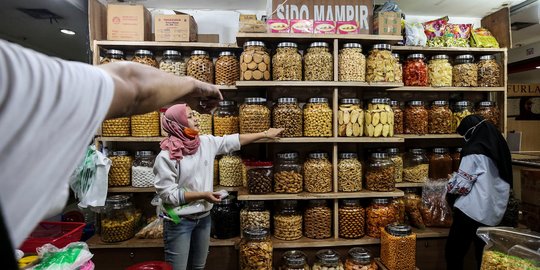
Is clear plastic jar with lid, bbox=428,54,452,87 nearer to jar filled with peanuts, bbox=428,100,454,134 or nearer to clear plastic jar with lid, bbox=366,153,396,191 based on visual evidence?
jar filled with peanuts, bbox=428,100,454,134

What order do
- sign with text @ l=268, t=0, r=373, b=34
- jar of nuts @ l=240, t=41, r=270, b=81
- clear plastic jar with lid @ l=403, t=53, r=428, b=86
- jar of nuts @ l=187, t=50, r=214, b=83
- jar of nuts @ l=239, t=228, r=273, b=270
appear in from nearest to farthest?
1. jar of nuts @ l=239, t=228, r=273, b=270
2. jar of nuts @ l=240, t=41, r=270, b=81
3. jar of nuts @ l=187, t=50, r=214, b=83
4. sign with text @ l=268, t=0, r=373, b=34
5. clear plastic jar with lid @ l=403, t=53, r=428, b=86

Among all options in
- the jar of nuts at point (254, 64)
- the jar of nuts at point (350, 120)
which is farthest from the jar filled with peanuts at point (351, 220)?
the jar of nuts at point (254, 64)

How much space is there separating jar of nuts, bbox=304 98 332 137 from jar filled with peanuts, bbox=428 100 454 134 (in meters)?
1.04

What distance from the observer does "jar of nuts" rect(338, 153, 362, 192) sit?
96.8 inches

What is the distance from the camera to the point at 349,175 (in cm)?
246

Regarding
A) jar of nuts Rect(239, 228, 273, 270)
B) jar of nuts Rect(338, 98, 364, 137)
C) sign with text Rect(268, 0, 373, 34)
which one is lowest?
jar of nuts Rect(239, 228, 273, 270)

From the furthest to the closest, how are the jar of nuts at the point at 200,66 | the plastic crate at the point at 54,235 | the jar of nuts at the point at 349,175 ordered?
the jar of nuts at the point at 200,66
the jar of nuts at the point at 349,175
the plastic crate at the point at 54,235

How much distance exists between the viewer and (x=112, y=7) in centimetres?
256

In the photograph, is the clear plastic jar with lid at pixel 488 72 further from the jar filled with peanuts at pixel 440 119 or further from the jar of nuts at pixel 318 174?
the jar of nuts at pixel 318 174

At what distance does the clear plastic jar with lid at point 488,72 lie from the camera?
9.30ft

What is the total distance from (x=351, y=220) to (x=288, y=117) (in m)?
0.92

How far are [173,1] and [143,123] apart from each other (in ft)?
3.71

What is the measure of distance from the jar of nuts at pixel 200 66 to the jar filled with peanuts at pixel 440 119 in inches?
76.0

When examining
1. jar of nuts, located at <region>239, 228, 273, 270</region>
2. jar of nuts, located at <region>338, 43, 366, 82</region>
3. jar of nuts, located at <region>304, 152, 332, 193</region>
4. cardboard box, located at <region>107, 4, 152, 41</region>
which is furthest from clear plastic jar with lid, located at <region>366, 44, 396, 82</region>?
cardboard box, located at <region>107, 4, 152, 41</region>
